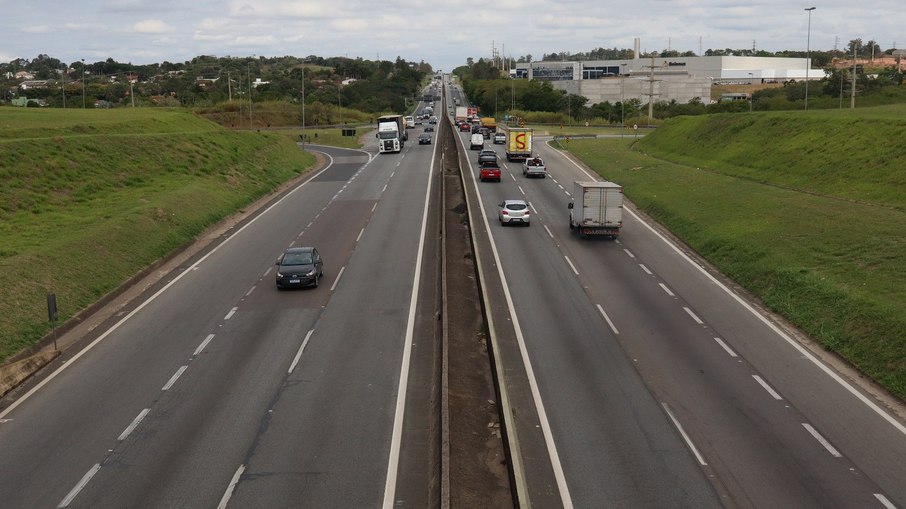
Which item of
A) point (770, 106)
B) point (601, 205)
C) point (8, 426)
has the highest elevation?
point (770, 106)

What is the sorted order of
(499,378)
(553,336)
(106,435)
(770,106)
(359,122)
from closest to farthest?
(106,435) < (499,378) < (553,336) < (770,106) < (359,122)

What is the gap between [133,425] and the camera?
18812 mm

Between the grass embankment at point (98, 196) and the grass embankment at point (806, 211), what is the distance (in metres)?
24.0

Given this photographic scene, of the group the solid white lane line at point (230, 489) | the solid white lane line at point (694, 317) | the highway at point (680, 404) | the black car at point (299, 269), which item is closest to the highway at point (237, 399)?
the solid white lane line at point (230, 489)

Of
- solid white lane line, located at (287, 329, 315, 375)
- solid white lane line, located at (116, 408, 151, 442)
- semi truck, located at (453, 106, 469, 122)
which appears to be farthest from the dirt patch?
semi truck, located at (453, 106, 469, 122)

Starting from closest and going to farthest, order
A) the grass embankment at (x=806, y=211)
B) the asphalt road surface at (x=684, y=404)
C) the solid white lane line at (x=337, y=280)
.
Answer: the asphalt road surface at (x=684, y=404) → the grass embankment at (x=806, y=211) → the solid white lane line at (x=337, y=280)

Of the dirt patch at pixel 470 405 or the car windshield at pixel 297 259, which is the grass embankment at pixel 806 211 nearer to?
the dirt patch at pixel 470 405

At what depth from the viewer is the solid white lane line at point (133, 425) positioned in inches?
717

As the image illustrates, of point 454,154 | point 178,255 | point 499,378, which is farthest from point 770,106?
point 499,378

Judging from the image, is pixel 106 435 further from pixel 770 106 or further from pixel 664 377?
pixel 770 106

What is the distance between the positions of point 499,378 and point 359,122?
15352 centimetres

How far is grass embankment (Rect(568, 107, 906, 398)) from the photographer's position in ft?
81.8

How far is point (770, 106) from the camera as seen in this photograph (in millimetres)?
117500

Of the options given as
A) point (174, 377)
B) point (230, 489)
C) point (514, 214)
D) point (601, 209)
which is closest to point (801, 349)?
point (230, 489)
